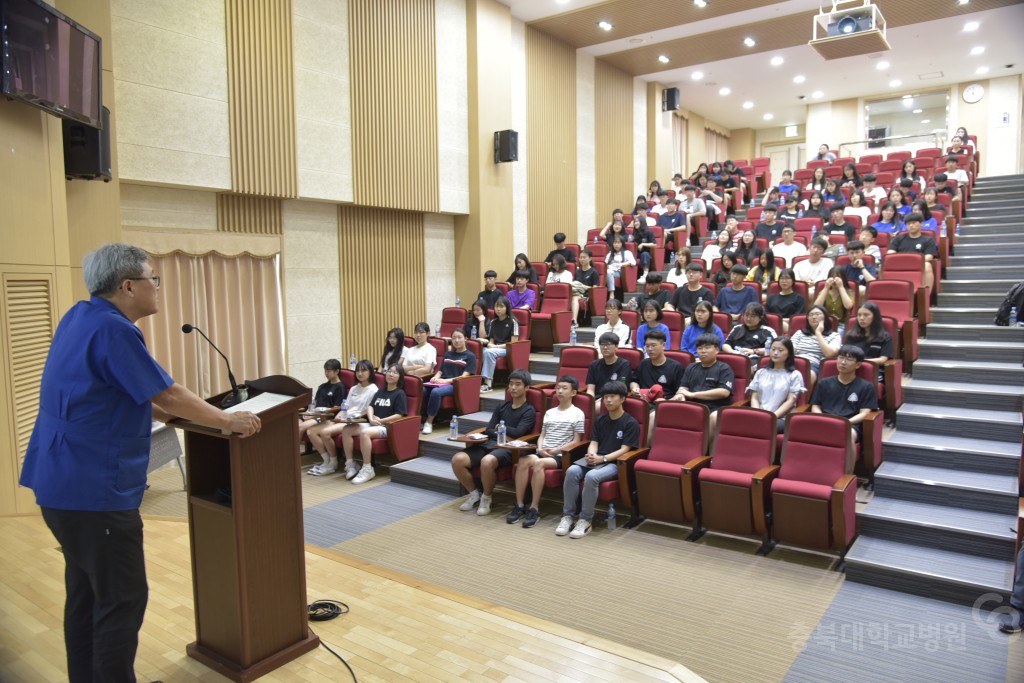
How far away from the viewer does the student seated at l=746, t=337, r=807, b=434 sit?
4.58 m

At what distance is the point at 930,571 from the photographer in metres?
3.40

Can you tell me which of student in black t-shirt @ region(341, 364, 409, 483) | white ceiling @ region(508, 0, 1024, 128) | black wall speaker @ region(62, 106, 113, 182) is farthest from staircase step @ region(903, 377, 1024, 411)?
white ceiling @ region(508, 0, 1024, 128)

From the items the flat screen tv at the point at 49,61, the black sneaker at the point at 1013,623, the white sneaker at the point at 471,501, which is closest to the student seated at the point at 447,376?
the white sneaker at the point at 471,501

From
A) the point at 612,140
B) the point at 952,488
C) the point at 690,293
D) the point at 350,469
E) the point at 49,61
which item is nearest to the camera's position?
the point at 49,61

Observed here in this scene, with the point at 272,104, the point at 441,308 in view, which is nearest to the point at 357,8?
the point at 272,104

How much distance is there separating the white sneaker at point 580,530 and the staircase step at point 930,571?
1.45m

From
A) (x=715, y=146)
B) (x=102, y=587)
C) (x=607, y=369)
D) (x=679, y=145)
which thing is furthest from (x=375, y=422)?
(x=715, y=146)

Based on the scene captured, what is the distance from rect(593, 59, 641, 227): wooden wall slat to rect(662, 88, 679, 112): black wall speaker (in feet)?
3.04

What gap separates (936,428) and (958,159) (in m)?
6.77

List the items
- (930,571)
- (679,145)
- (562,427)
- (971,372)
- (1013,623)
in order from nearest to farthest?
(1013,623) < (930,571) < (562,427) < (971,372) < (679,145)

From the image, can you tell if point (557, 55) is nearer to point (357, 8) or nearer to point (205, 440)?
point (357, 8)

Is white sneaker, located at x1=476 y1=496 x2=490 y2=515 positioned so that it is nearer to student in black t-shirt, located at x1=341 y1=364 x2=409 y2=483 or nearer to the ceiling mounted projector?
student in black t-shirt, located at x1=341 y1=364 x2=409 y2=483

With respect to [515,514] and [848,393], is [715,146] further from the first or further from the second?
[515,514]

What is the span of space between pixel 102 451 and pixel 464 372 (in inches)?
183
